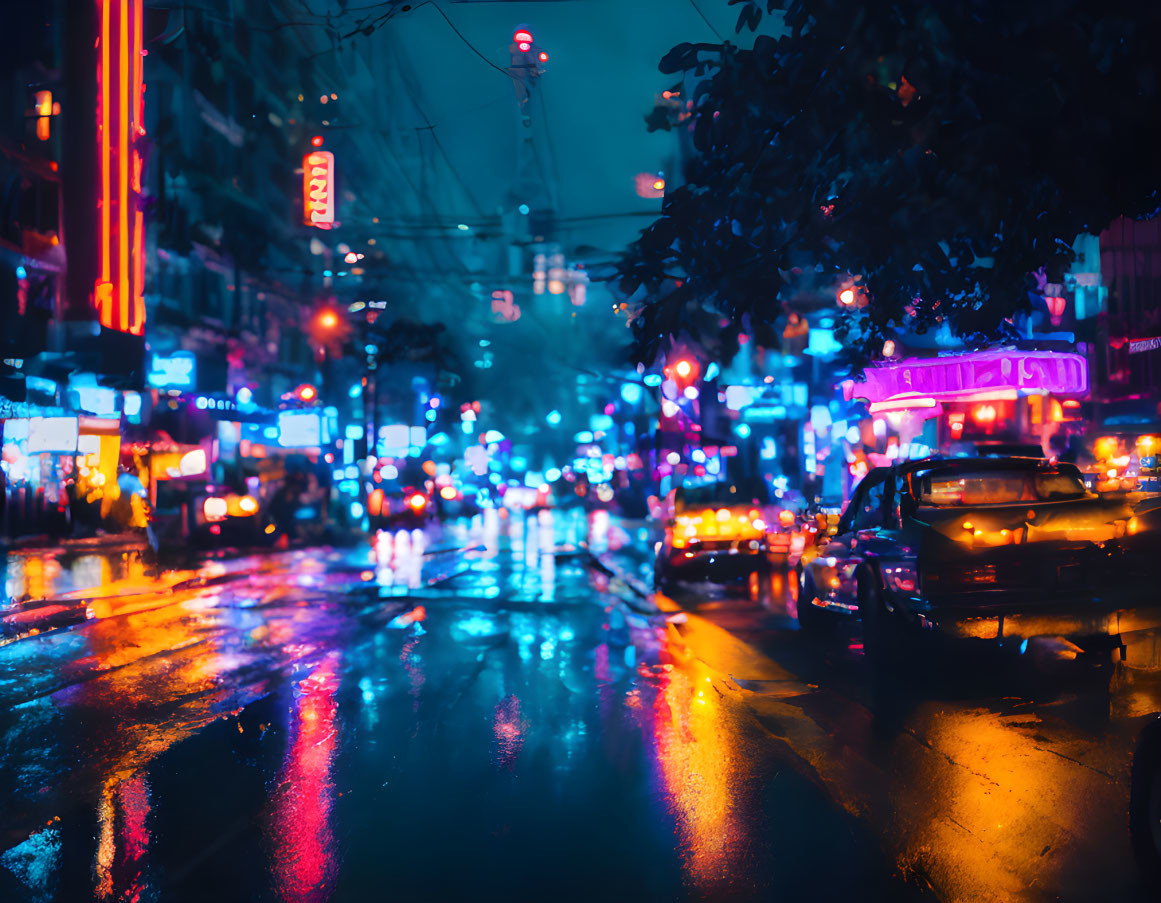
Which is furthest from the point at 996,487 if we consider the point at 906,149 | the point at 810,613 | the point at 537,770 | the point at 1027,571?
the point at 537,770

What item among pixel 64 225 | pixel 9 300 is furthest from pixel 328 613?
pixel 64 225

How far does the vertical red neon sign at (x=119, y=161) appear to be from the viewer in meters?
28.0

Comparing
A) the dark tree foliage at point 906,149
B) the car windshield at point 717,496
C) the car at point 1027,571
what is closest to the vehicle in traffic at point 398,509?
the car windshield at point 717,496

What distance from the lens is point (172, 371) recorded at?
34844 millimetres

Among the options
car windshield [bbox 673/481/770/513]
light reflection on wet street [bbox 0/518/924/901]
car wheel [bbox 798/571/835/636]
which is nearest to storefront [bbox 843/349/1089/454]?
car windshield [bbox 673/481/770/513]

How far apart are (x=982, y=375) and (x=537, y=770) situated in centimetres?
1757

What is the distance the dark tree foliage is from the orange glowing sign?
118 ft

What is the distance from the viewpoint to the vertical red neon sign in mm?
28047

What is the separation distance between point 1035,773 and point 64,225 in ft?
99.8

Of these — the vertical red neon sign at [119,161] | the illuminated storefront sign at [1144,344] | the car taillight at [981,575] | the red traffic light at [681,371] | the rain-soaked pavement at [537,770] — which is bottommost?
the rain-soaked pavement at [537,770]

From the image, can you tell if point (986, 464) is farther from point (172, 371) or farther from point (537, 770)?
point (172, 371)

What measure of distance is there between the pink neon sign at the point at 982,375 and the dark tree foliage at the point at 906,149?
12838mm

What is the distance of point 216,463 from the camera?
41.4 m

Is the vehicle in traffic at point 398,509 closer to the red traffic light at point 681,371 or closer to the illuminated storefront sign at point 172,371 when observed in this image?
the illuminated storefront sign at point 172,371
